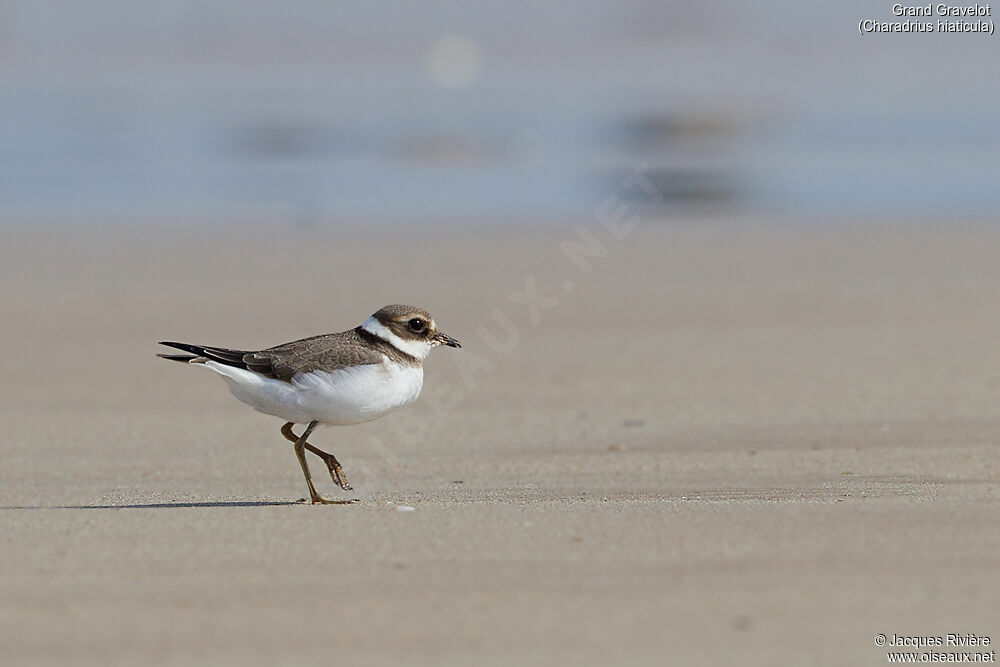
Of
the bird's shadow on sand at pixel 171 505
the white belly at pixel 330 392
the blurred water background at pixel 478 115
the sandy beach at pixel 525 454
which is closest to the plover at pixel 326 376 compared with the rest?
the white belly at pixel 330 392

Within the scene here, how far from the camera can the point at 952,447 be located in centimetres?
810

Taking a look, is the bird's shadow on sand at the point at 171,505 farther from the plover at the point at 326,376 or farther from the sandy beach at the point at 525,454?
the plover at the point at 326,376

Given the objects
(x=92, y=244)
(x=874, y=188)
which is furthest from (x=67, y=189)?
(x=874, y=188)

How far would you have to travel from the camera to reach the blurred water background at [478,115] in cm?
1920

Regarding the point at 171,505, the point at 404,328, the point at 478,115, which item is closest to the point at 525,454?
the point at 404,328

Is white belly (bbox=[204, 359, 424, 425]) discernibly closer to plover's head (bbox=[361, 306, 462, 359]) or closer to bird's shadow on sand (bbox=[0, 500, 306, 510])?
plover's head (bbox=[361, 306, 462, 359])

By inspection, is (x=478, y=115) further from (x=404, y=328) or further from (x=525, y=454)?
(x=404, y=328)

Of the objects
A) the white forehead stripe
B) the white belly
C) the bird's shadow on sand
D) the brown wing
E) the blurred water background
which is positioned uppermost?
the blurred water background

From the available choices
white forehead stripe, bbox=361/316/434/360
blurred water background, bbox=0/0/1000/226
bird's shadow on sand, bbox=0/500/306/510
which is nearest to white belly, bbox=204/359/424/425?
white forehead stripe, bbox=361/316/434/360

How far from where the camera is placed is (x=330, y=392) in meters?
6.44

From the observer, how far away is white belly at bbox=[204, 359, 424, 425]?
21.1 ft

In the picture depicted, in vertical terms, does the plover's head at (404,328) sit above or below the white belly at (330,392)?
above

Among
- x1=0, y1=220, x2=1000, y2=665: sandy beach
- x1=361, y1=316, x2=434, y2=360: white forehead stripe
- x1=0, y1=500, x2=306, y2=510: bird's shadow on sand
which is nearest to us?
x1=0, y1=220, x2=1000, y2=665: sandy beach

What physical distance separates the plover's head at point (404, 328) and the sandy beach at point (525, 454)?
2.44 ft
